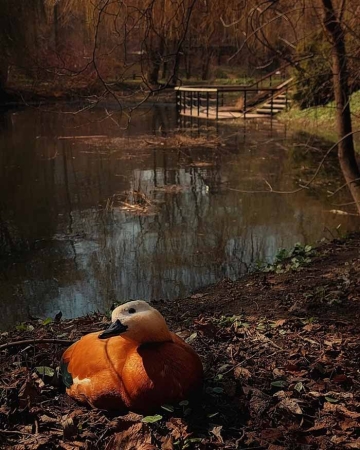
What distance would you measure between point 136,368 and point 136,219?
6417mm

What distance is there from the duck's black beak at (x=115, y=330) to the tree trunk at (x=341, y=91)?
3785 mm

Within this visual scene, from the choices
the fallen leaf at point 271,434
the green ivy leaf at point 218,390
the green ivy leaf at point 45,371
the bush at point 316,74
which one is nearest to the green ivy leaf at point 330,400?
the fallen leaf at point 271,434

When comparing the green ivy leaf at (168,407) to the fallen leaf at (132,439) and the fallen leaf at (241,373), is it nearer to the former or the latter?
the fallen leaf at (132,439)

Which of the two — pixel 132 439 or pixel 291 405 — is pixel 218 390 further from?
pixel 132 439

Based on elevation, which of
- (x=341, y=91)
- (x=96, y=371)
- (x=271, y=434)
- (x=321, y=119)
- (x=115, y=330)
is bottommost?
(x=271, y=434)

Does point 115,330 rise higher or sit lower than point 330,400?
higher

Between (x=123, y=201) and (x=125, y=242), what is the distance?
2.35 m

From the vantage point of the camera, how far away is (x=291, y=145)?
1619 cm

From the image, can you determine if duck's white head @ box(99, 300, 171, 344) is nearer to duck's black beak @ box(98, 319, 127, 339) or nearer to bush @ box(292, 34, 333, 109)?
duck's black beak @ box(98, 319, 127, 339)

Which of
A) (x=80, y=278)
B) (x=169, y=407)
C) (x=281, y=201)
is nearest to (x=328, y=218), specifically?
(x=281, y=201)

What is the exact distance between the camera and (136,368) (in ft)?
7.47

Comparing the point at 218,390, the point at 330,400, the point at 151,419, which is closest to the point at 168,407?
the point at 151,419

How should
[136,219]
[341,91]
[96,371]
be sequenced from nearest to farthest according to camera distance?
1. [96,371]
2. [341,91]
3. [136,219]

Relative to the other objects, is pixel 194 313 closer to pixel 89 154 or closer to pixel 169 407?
pixel 169 407
